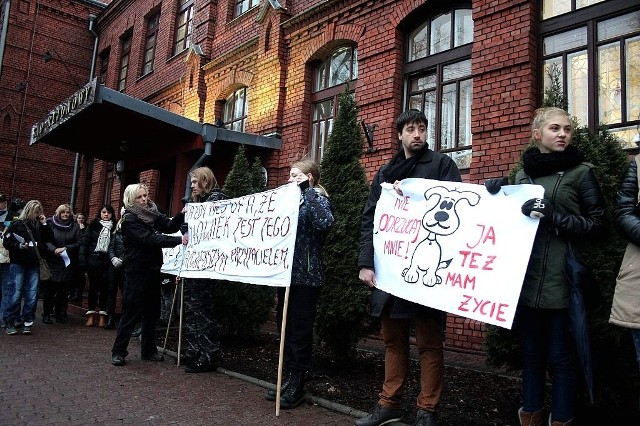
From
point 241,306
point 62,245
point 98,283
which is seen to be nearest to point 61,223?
point 62,245

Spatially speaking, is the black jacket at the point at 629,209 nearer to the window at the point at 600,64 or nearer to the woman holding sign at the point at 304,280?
the woman holding sign at the point at 304,280

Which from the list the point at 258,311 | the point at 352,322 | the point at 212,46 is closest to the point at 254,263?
the point at 352,322

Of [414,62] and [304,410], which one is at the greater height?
[414,62]

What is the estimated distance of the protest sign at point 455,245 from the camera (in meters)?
2.97

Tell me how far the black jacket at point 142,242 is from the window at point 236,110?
241 inches

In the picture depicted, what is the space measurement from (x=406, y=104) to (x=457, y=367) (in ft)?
14.0

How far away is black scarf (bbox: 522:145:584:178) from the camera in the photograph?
2992mm

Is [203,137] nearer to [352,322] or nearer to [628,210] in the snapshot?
[352,322]

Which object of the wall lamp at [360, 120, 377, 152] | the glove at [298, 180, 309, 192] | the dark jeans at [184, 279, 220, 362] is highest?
the wall lamp at [360, 120, 377, 152]

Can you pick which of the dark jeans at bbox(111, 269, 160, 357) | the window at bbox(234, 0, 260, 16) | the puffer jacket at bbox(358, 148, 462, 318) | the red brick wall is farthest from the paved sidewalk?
the window at bbox(234, 0, 260, 16)

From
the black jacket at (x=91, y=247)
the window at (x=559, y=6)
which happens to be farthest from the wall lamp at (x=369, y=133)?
the black jacket at (x=91, y=247)

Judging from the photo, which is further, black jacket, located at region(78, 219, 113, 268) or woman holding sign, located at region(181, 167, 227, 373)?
black jacket, located at region(78, 219, 113, 268)

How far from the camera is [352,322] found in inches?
203

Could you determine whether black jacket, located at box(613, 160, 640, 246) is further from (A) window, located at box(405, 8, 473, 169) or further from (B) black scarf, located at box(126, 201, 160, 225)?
(B) black scarf, located at box(126, 201, 160, 225)
